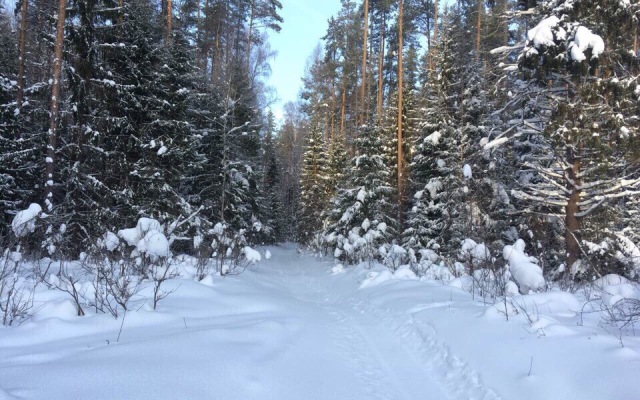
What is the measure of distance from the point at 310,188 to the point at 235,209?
12254mm

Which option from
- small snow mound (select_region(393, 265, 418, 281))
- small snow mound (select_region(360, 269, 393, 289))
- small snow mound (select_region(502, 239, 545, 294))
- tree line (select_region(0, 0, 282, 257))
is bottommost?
small snow mound (select_region(360, 269, 393, 289))

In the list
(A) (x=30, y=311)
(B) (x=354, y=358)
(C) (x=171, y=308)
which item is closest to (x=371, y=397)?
Answer: (B) (x=354, y=358)

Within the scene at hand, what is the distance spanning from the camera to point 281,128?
176 feet

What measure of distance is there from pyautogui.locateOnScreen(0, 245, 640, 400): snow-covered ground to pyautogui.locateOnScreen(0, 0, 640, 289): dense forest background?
2.73 m

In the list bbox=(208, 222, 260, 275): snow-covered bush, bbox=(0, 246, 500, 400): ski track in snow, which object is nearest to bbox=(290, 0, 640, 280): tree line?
bbox=(0, 246, 500, 400): ski track in snow

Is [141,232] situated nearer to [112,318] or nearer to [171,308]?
[171,308]

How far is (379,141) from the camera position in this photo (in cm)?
1867

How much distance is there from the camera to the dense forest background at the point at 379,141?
9008mm

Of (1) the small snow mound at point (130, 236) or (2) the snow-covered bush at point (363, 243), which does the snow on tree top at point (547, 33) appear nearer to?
(2) the snow-covered bush at point (363, 243)

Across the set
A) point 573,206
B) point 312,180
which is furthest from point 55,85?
point 312,180

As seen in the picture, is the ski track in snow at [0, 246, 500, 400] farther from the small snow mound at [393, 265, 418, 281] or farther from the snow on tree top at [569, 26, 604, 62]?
the snow on tree top at [569, 26, 604, 62]

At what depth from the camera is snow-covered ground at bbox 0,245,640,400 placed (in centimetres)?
340

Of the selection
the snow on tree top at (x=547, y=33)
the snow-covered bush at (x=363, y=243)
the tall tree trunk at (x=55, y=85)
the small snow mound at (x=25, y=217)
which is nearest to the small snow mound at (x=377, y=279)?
the snow-covered bush at (x=363, y=243)

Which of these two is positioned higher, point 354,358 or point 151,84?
point 151,84
